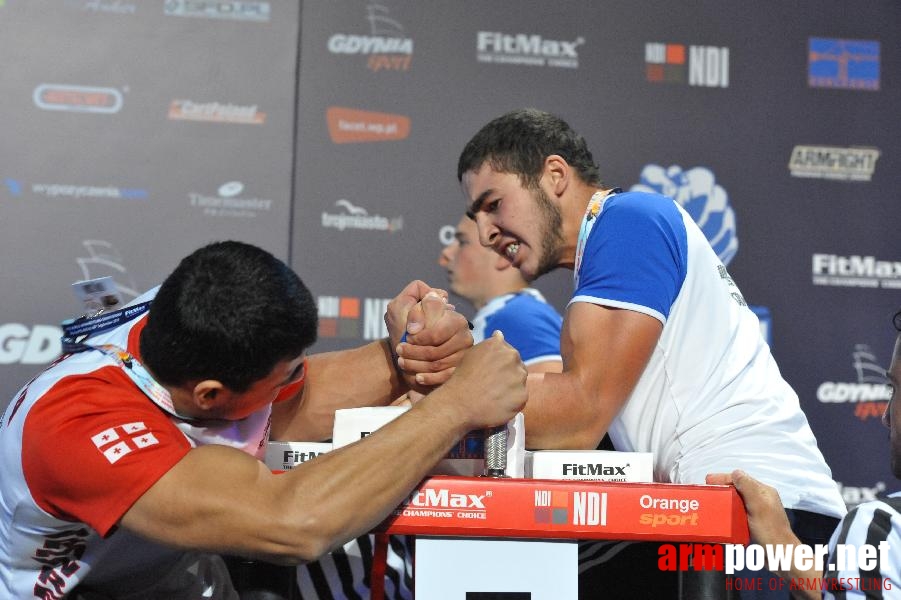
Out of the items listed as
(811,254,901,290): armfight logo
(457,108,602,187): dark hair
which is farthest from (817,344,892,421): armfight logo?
(457,108,602,187): dark hair

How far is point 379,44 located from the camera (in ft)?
15.4

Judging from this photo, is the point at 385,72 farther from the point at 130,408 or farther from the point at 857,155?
the point at 130,408

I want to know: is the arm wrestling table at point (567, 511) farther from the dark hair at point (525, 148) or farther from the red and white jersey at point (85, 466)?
the dark hair at point (525, 148)

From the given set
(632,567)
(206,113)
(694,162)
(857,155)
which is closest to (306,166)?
(206,113)

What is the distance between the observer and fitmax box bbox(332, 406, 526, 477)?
1653mm

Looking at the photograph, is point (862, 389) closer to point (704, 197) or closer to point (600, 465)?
point (704, 197)

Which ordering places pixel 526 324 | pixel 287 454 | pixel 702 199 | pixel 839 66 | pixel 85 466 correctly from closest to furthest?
pixel 85 466 < pixel 287 454 < pixel 526 324 < pixel 702 199 < pixel 839 66

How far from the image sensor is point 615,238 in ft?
6.43

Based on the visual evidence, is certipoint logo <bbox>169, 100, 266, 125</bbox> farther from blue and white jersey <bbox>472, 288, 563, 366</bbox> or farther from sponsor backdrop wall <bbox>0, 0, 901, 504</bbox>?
blue and white jersey <bbox>472, 288, 563, 366</bbox>

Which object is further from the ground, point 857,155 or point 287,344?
point 857,155

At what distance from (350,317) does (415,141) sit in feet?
2.98

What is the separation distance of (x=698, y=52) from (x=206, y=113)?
7.98 ft

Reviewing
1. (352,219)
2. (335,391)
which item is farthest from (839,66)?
(335,391)

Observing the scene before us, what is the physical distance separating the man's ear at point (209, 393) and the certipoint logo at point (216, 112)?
3172 millimetres
